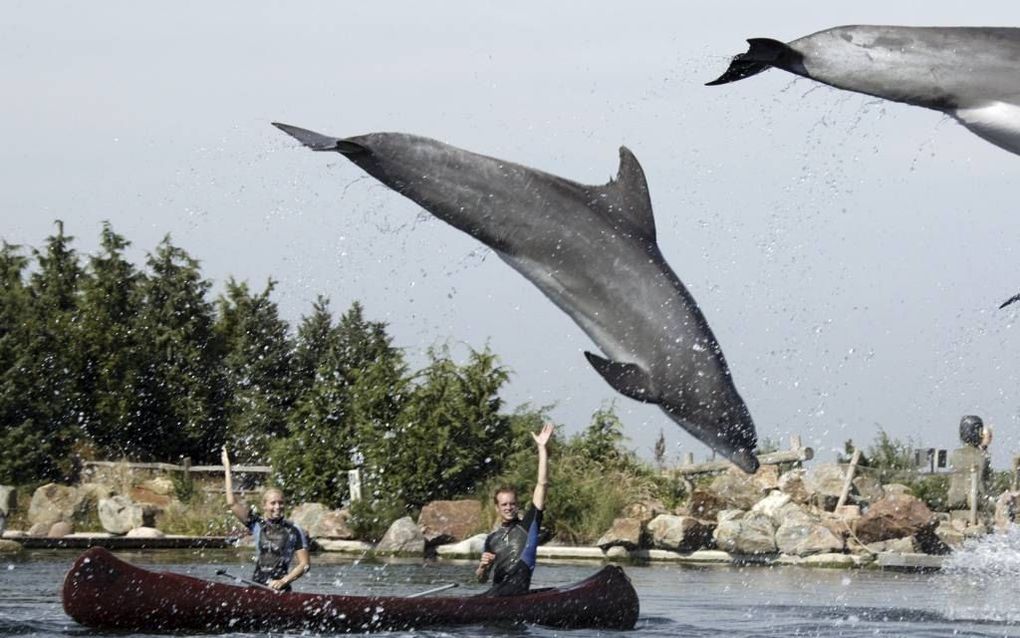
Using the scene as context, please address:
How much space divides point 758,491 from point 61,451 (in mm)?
13426

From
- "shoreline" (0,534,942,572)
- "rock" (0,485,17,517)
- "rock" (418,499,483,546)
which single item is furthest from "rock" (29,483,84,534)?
"rock" (418,499,483,546)

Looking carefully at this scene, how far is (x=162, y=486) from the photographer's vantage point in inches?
1172

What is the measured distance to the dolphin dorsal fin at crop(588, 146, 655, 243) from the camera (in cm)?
907

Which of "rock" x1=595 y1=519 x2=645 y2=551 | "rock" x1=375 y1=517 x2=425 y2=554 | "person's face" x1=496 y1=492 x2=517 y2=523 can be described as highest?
"person's face" x1=496 y1=492 x2=517 y2=523

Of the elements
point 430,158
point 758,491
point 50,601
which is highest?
point 430,158

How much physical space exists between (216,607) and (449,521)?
10.9 m

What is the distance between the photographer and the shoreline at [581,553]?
72.8ft

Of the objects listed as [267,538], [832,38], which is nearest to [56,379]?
[267,538]

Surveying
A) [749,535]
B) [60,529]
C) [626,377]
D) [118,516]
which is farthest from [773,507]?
[626,377]

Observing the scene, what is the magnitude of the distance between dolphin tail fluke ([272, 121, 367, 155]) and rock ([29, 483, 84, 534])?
63.1 ft

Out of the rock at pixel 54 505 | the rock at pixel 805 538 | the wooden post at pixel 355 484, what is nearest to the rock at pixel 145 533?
the rock at pixel 54 505

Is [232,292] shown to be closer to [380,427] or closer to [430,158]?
[380,427]

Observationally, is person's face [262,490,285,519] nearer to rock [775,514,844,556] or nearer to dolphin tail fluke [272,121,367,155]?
dolphin tail fluke [272,121,367,155]

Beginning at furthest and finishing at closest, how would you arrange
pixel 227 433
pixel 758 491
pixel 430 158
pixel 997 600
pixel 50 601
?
pixel 227 433 → pixel 758 491 → pixel 997 600 → pixel 50 601 → pixel 430 158
